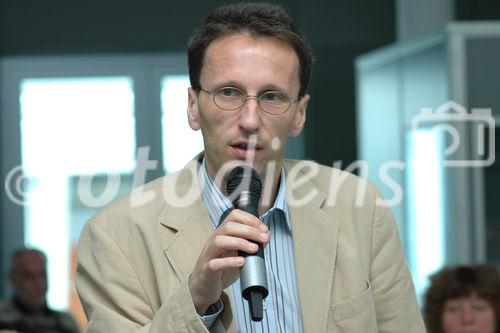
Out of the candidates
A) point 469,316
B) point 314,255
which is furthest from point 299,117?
point 469,316

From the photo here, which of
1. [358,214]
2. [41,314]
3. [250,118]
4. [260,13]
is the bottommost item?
[41,314]

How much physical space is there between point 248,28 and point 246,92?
15 centimetres

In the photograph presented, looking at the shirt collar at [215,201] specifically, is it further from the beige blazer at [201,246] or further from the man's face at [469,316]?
the man's face at [469,316]

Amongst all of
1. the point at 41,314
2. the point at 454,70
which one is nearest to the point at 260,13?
the point at 454,70

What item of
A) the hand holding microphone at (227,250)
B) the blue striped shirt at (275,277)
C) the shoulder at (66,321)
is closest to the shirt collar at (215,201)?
the blue striped shirt at (275,277)

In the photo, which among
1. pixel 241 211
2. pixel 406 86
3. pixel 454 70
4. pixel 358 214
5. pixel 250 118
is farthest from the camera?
pixel 406 86

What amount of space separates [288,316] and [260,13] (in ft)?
1.92

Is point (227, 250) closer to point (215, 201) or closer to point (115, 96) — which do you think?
point (215, 201)

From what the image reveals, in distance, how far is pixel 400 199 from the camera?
7.56 meters

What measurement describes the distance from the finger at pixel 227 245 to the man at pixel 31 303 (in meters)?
4.52

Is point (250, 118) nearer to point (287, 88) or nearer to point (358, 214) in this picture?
point (287, 88)

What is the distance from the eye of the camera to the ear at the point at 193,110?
Answer: 2.38 meters

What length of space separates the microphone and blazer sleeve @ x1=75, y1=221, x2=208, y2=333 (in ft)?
0.62

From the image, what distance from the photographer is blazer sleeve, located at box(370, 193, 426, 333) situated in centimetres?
238
